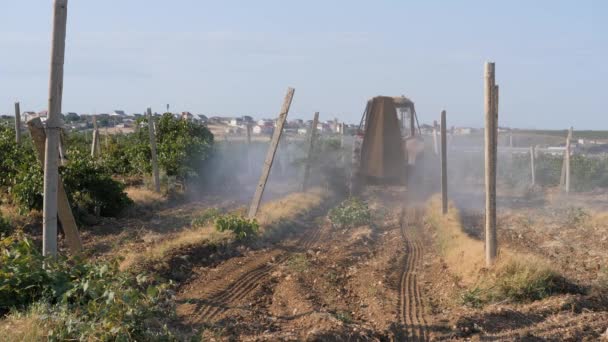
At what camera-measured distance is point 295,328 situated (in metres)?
6.89

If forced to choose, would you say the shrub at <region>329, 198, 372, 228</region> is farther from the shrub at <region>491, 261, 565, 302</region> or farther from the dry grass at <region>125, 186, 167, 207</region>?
the shrub at <region>491, 261, 565, 302</region>

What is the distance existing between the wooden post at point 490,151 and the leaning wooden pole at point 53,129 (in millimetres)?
5273

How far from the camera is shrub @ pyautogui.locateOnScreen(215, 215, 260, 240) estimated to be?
12.2m

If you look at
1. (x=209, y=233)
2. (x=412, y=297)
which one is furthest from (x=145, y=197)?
(x=412, y=297)

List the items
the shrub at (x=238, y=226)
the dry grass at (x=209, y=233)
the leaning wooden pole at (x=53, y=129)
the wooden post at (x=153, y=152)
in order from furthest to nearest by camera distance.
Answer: the wooden post at (x=153, y=152), the shrub at (x=238, y=226), the dry grass at (x=209, y=233), the leaning wooden pole at (x=53, y=129)

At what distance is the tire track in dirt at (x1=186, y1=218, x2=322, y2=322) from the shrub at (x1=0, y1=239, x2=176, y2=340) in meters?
0.54

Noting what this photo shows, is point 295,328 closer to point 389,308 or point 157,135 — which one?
point 389,308

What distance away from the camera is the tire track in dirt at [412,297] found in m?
7.25

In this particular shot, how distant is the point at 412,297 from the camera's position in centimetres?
914

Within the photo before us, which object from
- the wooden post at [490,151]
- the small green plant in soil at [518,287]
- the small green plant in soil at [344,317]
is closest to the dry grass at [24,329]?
the small green plant in soil at [344,317]

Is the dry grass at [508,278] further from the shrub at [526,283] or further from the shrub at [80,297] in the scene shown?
the shrub at [80,297]

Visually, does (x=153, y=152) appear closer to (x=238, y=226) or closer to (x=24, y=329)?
(x=238, y=226)

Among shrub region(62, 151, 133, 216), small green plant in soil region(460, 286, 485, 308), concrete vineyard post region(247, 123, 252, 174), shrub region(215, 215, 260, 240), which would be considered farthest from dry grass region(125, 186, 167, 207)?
small green plant in soil region(460, 286, 485, 308)

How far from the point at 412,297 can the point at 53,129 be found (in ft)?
15.3
